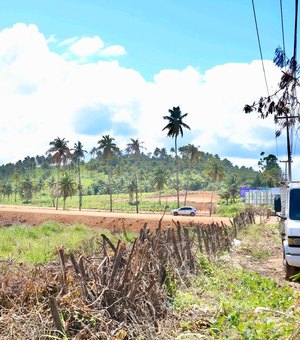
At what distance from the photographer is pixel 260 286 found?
912cm

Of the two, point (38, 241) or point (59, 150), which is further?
point (59, 150)

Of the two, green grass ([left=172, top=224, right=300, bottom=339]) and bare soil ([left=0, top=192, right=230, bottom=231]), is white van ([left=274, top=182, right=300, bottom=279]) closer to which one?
green grass ([left=172, top=224, right=300, bottom=339])

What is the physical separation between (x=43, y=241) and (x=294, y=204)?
17255 millimetres

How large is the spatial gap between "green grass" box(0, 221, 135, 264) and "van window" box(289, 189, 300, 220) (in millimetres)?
4188

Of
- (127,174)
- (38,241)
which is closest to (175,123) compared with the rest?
(38,241)

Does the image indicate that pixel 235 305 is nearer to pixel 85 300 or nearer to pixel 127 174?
pixel 85 300

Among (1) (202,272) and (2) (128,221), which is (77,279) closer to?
(1) (202,272)

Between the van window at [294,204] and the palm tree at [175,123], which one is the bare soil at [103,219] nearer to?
the palm tree at [175,123]

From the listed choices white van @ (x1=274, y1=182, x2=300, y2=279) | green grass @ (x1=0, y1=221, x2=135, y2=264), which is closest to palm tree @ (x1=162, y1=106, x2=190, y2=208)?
green grass @ (x1=0, y1=221, x2=135, y2=264)

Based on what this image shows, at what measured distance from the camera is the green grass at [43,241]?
53.8 ft

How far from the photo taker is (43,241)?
26188mm

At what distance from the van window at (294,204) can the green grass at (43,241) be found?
165 inches

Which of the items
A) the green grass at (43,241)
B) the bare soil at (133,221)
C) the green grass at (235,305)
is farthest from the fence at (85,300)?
the bare soil at (133,221)

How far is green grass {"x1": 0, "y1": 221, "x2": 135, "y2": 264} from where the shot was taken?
1639 centimetres
